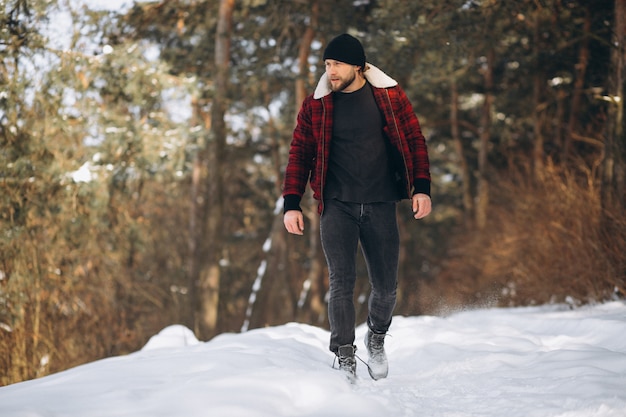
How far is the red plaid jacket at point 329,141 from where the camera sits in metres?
4.47

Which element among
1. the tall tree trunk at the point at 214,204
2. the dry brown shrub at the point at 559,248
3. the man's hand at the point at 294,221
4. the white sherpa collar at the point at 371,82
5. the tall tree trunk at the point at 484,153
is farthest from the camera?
the tall tree trunk at the point at 484,153

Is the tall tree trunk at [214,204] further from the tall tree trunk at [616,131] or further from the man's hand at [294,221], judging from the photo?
the man's hand at [294,221]

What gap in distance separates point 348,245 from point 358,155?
1.81ft

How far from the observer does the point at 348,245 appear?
4.48 m

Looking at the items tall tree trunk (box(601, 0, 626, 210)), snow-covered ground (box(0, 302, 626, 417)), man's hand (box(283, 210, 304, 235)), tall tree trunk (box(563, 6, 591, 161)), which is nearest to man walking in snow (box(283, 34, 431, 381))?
man's hand (box(283, 210, 304, 235))

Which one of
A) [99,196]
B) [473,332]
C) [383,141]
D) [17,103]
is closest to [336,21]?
[99,196]

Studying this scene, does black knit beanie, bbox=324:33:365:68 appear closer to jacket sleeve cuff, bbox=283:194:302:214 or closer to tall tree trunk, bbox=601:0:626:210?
jacket sleeve cuff, bbox=283:194:302:214

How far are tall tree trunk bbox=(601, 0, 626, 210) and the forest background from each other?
1.3 inches

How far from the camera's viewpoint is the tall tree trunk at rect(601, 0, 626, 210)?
8.59 meters

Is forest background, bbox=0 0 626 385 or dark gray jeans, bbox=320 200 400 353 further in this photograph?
forest background, bbox=0 0 626 385

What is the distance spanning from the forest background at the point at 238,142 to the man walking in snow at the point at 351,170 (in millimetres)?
4227

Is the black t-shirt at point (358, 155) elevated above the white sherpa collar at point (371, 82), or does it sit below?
below

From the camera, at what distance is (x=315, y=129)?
4.51m

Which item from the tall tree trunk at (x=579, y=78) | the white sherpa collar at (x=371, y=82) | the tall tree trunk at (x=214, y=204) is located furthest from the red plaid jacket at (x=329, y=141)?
the tall tree trunk at (x=214, y=204)
